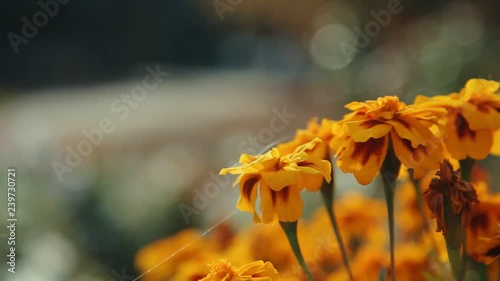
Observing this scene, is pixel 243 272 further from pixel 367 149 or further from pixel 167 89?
pixel 167 89

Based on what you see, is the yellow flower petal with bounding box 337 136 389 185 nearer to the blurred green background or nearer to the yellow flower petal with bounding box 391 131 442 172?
the yellow flower petal with bounding box 391 131 442 172

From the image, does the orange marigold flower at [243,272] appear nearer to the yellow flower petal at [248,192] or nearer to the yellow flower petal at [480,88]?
the yellow flower petal at [248,192]

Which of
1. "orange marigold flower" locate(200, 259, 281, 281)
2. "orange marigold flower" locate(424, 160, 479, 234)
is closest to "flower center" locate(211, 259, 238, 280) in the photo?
"orange marigold flower" locate(200, 259, 281, 281)

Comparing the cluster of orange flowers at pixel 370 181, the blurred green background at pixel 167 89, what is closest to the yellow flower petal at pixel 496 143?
the cluster of orange flowers at pixel 370 181

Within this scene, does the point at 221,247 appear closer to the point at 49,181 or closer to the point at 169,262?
the point at 169,262

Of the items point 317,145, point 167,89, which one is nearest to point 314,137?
point 317,145

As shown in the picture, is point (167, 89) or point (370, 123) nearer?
point (370, 123)

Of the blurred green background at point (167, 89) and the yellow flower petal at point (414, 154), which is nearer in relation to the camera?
the yellow flower petal at point (414, 154)
